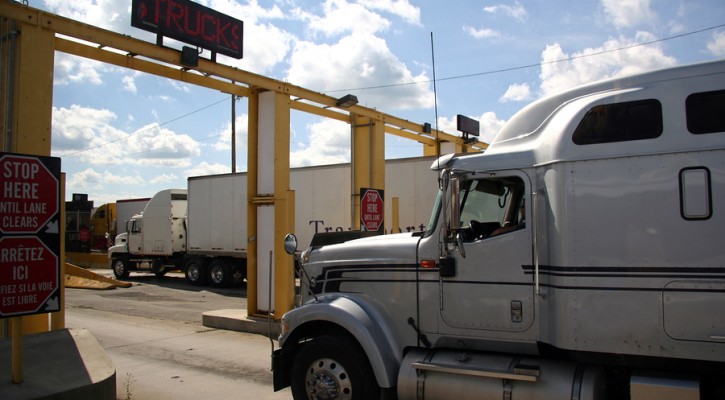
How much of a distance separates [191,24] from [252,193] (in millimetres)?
3186

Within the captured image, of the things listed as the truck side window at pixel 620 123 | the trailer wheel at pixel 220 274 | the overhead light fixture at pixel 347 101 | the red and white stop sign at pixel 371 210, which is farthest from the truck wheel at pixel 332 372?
the trailer wheel at pixel 220 274

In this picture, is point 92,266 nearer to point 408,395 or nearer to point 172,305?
point 172,305

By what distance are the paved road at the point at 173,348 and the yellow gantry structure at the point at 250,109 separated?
57.7 inches

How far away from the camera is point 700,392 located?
3.70 m

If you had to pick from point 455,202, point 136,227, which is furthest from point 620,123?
point 136,227

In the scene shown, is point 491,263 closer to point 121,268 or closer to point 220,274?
point 220,274

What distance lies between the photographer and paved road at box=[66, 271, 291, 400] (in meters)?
6.60

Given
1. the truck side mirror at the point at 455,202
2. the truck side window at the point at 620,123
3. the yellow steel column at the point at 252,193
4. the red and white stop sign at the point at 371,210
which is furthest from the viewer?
the red and white stop sign at the point at 371,210

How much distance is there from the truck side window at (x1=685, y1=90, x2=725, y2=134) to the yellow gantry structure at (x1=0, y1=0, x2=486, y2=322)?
3057 millimetres

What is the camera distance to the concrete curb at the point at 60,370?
4.89 metres

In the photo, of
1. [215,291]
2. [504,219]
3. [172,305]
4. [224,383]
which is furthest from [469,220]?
[215,291]

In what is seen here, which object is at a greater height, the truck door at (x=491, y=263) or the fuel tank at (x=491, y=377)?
the truck door at (x=491, y=263)

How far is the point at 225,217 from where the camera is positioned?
63.1 feet

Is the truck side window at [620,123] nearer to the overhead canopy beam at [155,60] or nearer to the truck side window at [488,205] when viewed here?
the truck side window at [488,205]
